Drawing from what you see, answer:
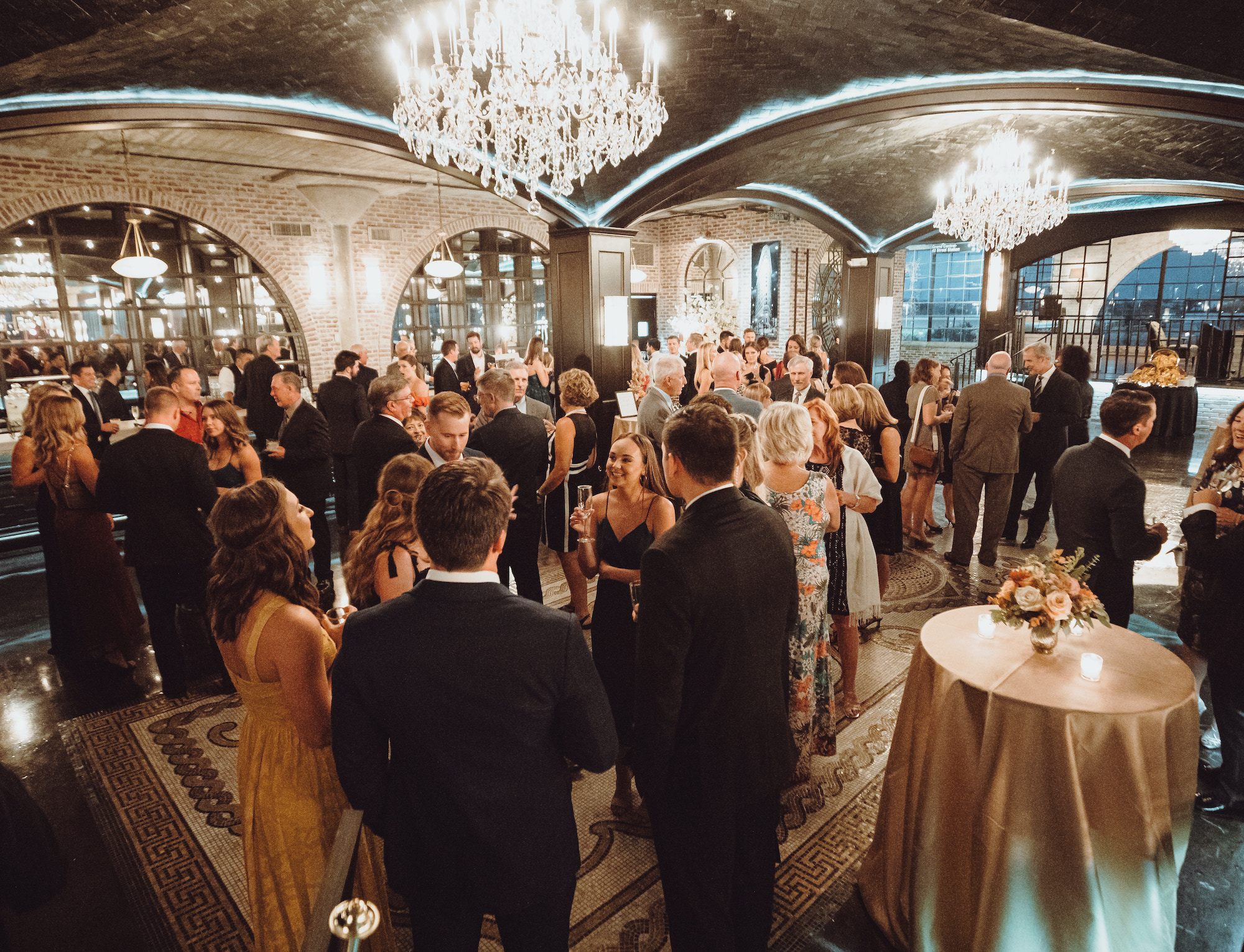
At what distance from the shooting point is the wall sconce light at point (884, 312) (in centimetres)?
1306

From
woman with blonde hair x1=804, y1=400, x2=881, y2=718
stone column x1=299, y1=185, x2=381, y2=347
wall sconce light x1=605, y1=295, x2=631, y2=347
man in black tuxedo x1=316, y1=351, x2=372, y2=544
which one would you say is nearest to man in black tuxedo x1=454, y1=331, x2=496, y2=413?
wall sconce light x1=605, y1=295, x2=631, y2=347

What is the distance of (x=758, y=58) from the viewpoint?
5.62m

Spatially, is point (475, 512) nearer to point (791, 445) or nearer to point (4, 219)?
point (791, 445)

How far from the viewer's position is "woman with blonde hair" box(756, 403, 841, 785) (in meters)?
2.75

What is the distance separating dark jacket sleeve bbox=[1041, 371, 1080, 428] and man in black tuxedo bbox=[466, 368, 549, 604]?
4232mm

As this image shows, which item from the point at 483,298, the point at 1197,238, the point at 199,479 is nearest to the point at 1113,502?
the point at 199,479

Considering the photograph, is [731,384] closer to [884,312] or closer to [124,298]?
[124,298]

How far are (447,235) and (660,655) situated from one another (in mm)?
12171

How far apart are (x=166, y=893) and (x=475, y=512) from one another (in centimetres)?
227

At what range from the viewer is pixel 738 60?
566 centimetres

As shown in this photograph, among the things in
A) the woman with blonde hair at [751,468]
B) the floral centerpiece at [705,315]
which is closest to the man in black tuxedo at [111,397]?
the woman with blonde hair at [751,468]

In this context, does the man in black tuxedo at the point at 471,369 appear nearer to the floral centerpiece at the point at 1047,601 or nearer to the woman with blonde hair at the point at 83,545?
the woman with blonde hair at the point at 83,545

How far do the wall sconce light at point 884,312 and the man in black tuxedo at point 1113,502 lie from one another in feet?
34.7

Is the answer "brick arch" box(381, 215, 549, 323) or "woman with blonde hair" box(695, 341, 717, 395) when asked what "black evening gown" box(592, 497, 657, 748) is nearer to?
"woman with blonde hair" box(695, 341, 717, 395)
